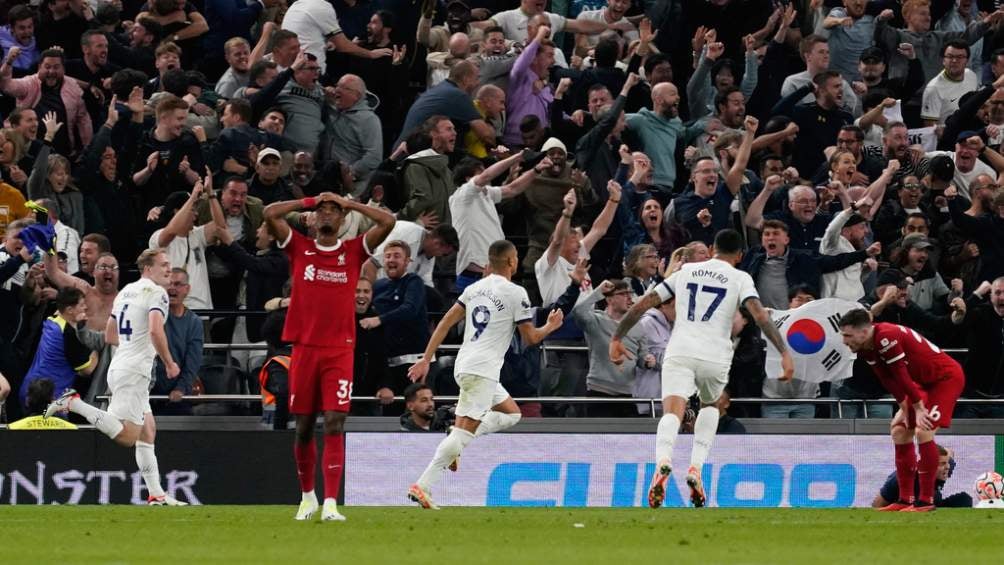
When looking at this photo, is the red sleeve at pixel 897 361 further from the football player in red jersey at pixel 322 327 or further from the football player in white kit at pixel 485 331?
the football player in red jersey at pixel 322 327

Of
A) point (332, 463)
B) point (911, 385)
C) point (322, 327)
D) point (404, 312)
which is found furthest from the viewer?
point (404, 312)

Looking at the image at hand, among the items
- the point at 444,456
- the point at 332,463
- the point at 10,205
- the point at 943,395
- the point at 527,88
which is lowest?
the point at 444,456

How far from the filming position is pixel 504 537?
12211 millimetres

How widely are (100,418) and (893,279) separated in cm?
800

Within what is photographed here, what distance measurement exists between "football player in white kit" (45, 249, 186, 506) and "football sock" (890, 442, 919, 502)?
20.7 feet

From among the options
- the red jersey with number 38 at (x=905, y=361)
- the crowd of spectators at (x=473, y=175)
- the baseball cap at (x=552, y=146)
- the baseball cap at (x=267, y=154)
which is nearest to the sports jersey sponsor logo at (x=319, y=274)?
the crowd of spectators at (x=473, y=175)

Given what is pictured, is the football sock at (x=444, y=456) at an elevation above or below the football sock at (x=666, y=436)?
below

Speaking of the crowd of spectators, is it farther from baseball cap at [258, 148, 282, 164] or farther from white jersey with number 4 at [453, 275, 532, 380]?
white jersey with number 4 at [453, 275, 532, 380]

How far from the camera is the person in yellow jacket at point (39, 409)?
17.7 metres

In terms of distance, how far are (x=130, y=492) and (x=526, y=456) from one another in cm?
387

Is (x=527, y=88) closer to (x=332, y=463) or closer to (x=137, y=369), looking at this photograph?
(x=137, y=369)

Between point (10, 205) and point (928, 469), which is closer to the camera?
point (928, 469)

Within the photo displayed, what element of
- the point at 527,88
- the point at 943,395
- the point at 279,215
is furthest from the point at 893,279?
the point at 279,215

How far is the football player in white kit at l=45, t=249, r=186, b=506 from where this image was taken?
1662 centimetres
